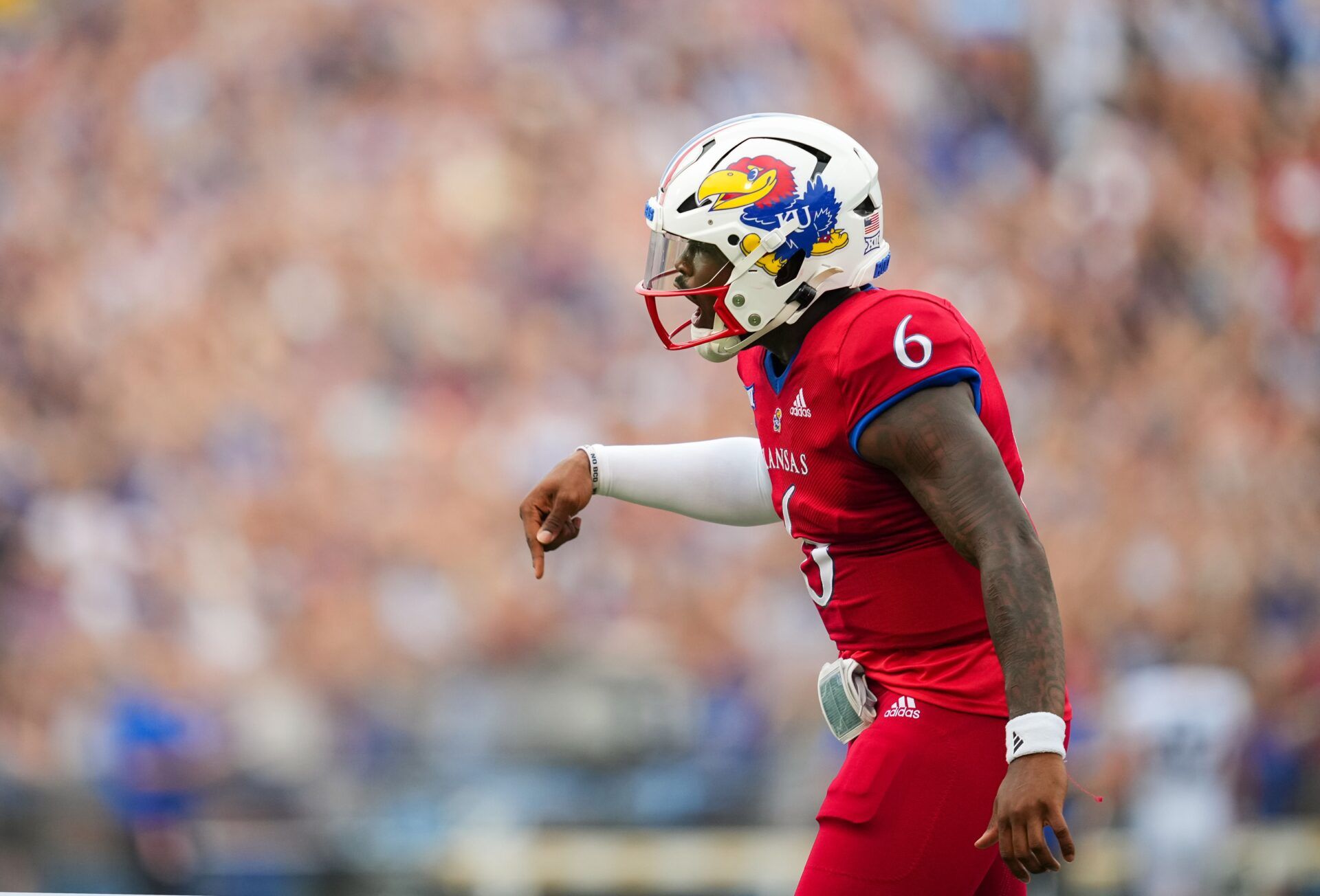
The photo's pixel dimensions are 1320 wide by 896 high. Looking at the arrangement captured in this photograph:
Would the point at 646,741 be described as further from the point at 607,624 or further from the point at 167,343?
the point at 167,343

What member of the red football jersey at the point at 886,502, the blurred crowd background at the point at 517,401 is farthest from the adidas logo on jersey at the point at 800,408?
the blurred crowd background at the point at 517,401

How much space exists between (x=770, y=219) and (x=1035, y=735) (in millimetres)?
964

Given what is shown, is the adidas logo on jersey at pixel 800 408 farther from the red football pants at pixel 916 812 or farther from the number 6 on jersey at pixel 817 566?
the red football pants at pixel 916 812

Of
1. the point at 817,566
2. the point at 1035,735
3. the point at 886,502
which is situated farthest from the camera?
the point at 817,566

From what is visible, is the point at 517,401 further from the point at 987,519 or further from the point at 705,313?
the point at 987,519

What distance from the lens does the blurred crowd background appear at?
6730 millimetres

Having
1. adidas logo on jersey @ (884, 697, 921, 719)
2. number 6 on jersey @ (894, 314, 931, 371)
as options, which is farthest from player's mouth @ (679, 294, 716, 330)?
adidas logo on jersey @ (884, 697, 921, 719)

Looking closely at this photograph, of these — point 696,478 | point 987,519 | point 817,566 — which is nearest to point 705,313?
point 696,478

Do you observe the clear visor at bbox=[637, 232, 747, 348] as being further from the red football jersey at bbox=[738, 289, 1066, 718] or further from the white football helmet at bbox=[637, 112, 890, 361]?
the red football jersey at bbox=[738, 289, 1066, 718]

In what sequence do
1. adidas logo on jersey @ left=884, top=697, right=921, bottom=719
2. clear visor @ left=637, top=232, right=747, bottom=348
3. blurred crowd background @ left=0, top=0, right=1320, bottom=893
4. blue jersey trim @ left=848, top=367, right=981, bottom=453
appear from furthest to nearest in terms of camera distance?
blurred crowd background @ left=0, top=0, right=1320, bottom=893
clear visor @ left=637, top=232, right=747, bottom=348
adidas logo on jersey @ left=884, top=697, right=921, bottom=719
blue jersey trim @ left=848, top=367, right=981, bottom=453

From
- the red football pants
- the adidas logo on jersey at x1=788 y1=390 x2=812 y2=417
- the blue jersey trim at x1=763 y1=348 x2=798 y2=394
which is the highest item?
the blue jersey trim at x1=763 y1=348 x2=798 y2=394

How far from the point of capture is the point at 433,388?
720cm

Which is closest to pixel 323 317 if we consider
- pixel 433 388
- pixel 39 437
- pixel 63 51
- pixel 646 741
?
pixel 433 388

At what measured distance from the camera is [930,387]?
207cm
